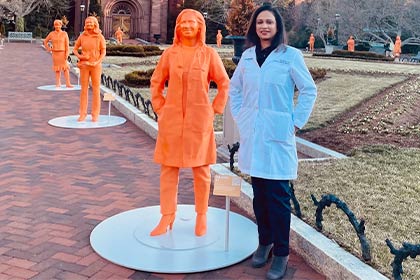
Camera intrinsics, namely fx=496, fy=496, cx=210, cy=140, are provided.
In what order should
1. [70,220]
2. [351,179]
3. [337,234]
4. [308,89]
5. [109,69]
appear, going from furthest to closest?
[109,69] → [351,179] → [70,220] → [337,234] → [308,89]

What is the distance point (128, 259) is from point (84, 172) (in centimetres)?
259

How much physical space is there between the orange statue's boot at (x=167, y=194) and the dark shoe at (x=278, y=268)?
3.25ft

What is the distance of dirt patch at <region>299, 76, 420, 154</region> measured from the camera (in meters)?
8.05

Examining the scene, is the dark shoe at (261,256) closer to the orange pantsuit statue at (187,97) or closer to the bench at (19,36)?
the orange pantsuit statue at (187,97)

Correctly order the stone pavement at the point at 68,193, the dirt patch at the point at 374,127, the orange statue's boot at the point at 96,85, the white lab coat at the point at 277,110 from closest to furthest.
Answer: the white lab coat at the point at 277,110
the stone pavement at the point at 68,193
the dirt patch at the point at 374,127
the orange statue's boot at the point at 96,85

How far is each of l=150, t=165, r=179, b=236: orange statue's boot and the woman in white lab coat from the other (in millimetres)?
731

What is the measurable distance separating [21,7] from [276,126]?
143 ft

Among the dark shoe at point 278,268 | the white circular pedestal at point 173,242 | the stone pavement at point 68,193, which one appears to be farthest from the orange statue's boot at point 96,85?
the dark shoe at point 278,268

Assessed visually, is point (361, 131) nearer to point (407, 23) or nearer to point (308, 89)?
point (308, 89)

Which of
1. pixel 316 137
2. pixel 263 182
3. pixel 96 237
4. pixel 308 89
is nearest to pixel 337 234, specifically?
pixel 263 182

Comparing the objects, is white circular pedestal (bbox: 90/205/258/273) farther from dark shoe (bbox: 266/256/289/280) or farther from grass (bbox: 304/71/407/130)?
grass (bbox: 304/71/407/130)

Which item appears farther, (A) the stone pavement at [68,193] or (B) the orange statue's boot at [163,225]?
(B) the orange statue's boot at [163,225]

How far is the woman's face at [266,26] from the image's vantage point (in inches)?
129

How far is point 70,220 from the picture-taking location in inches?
176
